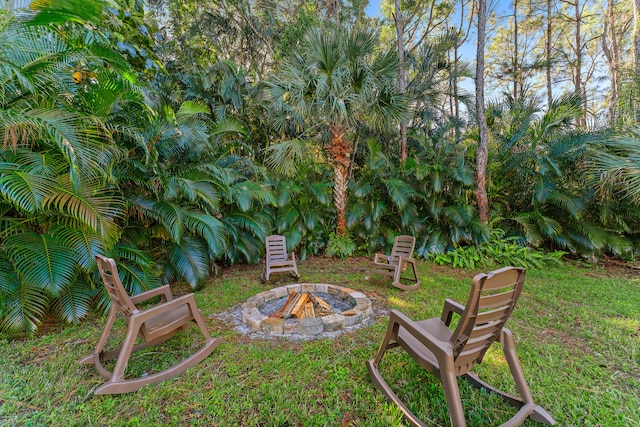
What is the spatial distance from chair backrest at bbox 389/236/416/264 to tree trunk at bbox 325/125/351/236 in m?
1.87

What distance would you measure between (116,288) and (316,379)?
1.81m

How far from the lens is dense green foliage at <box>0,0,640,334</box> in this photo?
2.76 m

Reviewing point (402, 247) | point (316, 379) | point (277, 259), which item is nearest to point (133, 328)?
point (316, 379)

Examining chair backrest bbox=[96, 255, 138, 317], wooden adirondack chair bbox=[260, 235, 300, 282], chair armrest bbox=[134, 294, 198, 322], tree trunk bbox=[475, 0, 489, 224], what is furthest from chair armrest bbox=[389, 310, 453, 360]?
tree trunk bbox=[475, 0, 489, 224]

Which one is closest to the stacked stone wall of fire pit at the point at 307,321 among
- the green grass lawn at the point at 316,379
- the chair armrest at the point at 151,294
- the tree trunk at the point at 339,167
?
the green grass lawn at the point at 316,379

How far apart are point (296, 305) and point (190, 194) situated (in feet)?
7.33

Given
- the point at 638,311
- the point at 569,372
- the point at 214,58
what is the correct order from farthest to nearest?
the point at 214,58 < the point at 638,311 < the point at 569,372

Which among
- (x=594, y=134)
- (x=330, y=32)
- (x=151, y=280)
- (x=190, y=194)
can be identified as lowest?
(x=151, y=280)

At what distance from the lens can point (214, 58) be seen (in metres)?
9.74

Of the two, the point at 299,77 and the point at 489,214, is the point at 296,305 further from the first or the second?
the point at 489,214

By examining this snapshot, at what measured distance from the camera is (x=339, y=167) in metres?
6.30

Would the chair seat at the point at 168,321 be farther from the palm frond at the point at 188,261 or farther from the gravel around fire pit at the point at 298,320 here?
the palm frond at the point at 188,261

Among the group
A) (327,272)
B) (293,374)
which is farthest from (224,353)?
(327,272)

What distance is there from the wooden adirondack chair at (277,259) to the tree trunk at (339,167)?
192 centimetres
